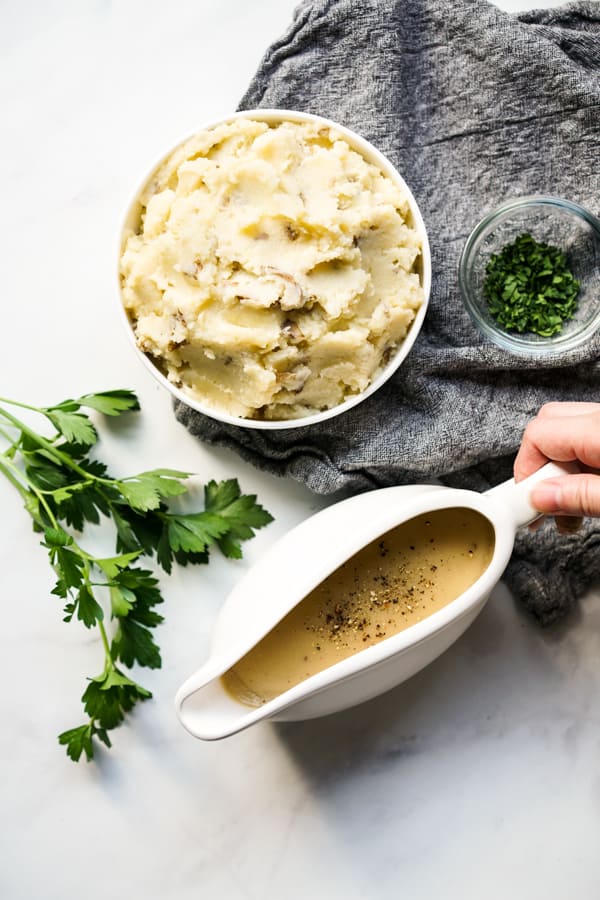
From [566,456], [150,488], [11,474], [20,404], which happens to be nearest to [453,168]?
[566,456]

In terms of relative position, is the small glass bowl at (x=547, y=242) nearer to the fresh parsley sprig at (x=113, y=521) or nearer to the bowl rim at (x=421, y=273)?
the bowl rim at (x=421, y=273)

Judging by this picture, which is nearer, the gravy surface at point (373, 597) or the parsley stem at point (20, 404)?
the gravy surface at point (373, 597)

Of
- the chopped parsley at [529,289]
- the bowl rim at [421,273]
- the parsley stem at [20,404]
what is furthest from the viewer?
the chopped parsley at [529,289]

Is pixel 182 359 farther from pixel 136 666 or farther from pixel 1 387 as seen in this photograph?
pixel 136 666

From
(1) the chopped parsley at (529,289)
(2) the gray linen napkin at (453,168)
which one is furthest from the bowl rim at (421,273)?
(1) the chopped parsley at (529,289)

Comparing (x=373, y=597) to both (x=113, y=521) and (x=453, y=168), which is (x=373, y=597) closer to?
(x=113, y=521)

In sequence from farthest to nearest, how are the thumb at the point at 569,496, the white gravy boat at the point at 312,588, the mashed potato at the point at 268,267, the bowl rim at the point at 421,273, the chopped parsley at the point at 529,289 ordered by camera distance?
1. the chopped parsley at the point at 529,289
2. the bowl rim at the point at 421,273
3. the mashed potato at the point at 268,267
4. the thumb at the point at 569,496
5. the white gravy boat at the point at 312,588

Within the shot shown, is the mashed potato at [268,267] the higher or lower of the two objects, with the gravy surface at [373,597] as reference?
higher
